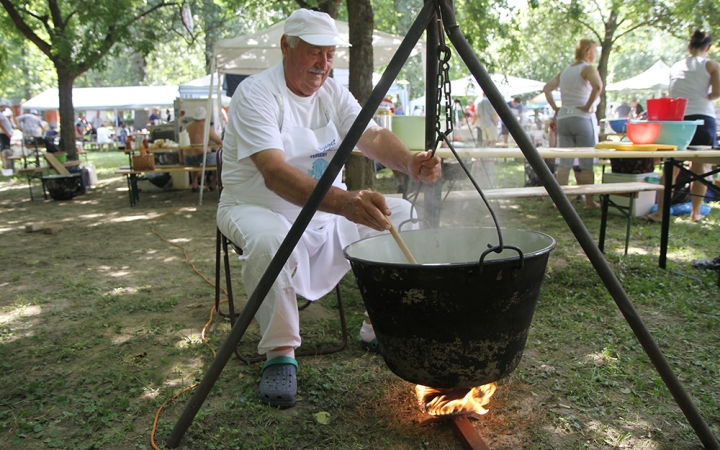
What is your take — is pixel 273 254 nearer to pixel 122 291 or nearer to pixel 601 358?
pixel 601 358

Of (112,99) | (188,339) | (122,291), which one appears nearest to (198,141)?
(122,291)

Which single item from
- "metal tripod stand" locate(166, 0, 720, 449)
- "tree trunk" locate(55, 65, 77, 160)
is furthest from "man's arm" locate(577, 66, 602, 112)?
"tree trunk" locate(55, 65, 77, 160)

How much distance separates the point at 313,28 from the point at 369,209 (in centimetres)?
104

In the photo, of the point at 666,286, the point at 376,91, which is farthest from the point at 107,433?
the point at 666,286

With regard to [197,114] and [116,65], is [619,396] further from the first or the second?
[116,65]

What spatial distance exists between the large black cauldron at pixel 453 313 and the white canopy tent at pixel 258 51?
6.94 metres

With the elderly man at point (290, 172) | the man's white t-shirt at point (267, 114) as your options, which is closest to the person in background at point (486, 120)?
the man's white t-shirt at point (267, 114)

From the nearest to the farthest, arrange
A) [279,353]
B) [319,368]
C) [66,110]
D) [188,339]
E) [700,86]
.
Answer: [279,353], [319,368], [188,339], [700,86], [66,110]

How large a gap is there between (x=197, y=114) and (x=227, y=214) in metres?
7.24

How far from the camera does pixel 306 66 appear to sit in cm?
261

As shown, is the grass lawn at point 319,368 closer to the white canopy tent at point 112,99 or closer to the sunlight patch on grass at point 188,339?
the sunlight patch on grass at point 188,339

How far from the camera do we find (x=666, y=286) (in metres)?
3.80

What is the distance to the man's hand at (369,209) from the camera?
1939 millimetres

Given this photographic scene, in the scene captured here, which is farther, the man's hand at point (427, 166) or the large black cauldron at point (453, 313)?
the man's hand at point (427, 166)
